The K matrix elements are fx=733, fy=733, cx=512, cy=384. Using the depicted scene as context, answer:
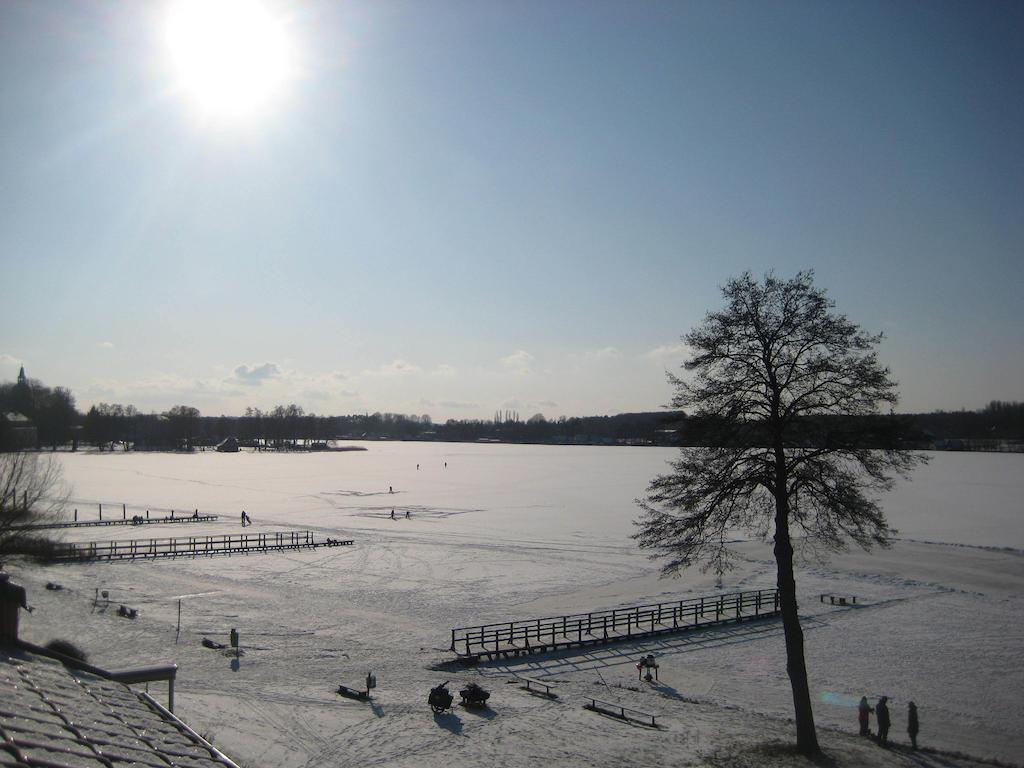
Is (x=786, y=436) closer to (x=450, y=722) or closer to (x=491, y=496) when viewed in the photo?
(x=450, y=722)

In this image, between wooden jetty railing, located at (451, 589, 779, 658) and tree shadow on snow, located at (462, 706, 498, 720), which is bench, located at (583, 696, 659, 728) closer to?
tree shadow on snow, located at (462, 706, 498, 720)

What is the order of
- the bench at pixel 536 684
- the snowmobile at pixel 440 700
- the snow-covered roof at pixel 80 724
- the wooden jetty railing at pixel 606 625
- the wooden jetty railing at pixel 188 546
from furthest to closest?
the wooden jetty railing at pixel 188 546
the wooden jetty railing at pixel 606 625
the bench at pixel 536 684
the snowmobile at pixel 440 700
the snow-covered roof at pixel 80 724

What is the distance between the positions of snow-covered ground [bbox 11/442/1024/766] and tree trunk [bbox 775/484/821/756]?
87 cm

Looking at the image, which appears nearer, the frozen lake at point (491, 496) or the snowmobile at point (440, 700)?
the snowmobile at point (440, 700)

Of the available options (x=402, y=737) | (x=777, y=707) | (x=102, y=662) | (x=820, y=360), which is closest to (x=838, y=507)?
(x=820, y=360)

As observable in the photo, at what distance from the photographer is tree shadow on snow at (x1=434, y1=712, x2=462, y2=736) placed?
16875mm

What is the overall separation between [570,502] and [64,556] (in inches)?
1677

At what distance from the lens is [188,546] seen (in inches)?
1732

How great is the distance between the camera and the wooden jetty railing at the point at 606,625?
2456cm

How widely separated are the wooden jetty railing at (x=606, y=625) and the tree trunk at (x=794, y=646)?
1053cm

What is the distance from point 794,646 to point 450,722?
8.04 meters

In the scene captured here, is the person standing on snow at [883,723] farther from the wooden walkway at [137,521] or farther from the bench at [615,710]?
the wooden walkway at [137,521]

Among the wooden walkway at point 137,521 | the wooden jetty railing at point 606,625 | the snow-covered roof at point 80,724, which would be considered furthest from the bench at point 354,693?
the wooden walkway at point 137,521

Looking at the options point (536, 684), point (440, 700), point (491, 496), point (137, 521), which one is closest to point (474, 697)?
point (440, 700)
